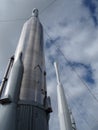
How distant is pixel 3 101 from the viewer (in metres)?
6.75

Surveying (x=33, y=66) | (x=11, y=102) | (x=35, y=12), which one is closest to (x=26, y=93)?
(x=11, y=102)

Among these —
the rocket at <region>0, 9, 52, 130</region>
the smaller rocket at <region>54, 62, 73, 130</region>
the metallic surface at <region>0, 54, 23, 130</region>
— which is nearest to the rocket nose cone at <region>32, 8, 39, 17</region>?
the rocket at <region>0, 9, 52, 130</region>

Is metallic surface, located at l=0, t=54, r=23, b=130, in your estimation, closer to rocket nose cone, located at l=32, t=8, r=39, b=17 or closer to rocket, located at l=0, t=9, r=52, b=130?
rocket, located at l=0, t=9, r=52, b=130

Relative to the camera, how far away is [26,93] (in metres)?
8.03

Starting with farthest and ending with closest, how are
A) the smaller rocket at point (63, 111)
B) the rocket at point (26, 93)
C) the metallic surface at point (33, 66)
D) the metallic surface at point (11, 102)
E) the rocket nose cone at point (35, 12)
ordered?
1. the rocket nose cone at point (35, 12)
2. the smaller rocket at point (63, 111)
3. the metallic surface at point (33, 66)
4. the rocket at point (26, 93)
5. the metallic surface at point (11, 102)

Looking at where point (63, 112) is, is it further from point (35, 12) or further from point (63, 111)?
point (35, 12)

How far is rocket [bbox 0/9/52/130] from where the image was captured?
6.53 metres

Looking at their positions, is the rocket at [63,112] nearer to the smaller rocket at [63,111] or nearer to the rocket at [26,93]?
the smaller rocket at [63,111]

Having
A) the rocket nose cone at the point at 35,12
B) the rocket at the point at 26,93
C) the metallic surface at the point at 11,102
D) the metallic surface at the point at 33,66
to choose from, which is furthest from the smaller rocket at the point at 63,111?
the rocket nose cone at the point at 35,12

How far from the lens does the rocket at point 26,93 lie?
653cm

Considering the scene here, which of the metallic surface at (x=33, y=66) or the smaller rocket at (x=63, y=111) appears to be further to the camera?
the smaller rocket at (x=63, y=111)

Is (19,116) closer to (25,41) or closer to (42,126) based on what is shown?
(42,126)

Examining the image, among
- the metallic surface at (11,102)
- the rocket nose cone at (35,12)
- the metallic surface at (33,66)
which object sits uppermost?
the rocket nose cone at (35,12)

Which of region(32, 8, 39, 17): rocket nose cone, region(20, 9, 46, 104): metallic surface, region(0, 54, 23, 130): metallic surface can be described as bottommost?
region(0, 54, 23, 130): metallic surface
